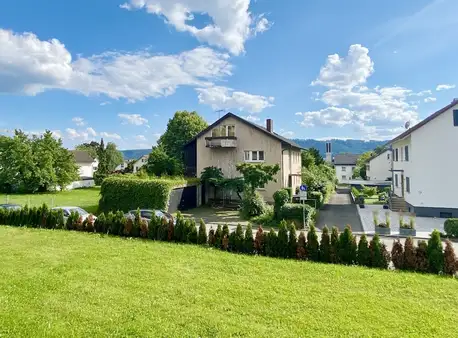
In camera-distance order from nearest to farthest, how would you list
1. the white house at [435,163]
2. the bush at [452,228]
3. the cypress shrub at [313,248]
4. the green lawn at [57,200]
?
the cypress shrub at [313,248], the bush at [452,228], the white house at [435,163], the green lawn at [57,200]

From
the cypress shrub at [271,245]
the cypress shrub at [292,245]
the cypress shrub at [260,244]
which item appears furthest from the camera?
the cypress shrub at [260,244]

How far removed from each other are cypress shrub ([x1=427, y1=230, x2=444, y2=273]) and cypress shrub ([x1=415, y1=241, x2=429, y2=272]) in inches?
3.7

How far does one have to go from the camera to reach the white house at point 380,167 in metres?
51.9

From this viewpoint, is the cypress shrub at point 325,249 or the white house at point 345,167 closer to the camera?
the cypress shrub at point 325,249

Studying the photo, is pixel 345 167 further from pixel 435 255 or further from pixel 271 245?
pixel 271 245

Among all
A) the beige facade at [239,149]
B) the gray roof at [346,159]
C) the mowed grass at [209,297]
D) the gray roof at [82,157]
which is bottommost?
the mowed grass at [209,297]

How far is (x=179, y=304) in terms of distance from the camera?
6512 millimetres

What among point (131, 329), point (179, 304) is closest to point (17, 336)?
point (131, 329)

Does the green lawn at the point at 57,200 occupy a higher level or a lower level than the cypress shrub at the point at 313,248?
higher

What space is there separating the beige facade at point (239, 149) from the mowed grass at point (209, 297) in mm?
17752

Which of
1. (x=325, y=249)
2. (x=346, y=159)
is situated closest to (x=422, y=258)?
(x=325, y=249)

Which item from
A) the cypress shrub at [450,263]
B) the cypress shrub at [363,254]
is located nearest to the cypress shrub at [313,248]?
the cypress shrub at [363,254]

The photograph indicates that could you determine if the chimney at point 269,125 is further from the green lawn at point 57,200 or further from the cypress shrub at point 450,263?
the cypress shrub at point 450,263

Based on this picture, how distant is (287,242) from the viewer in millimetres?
10594
